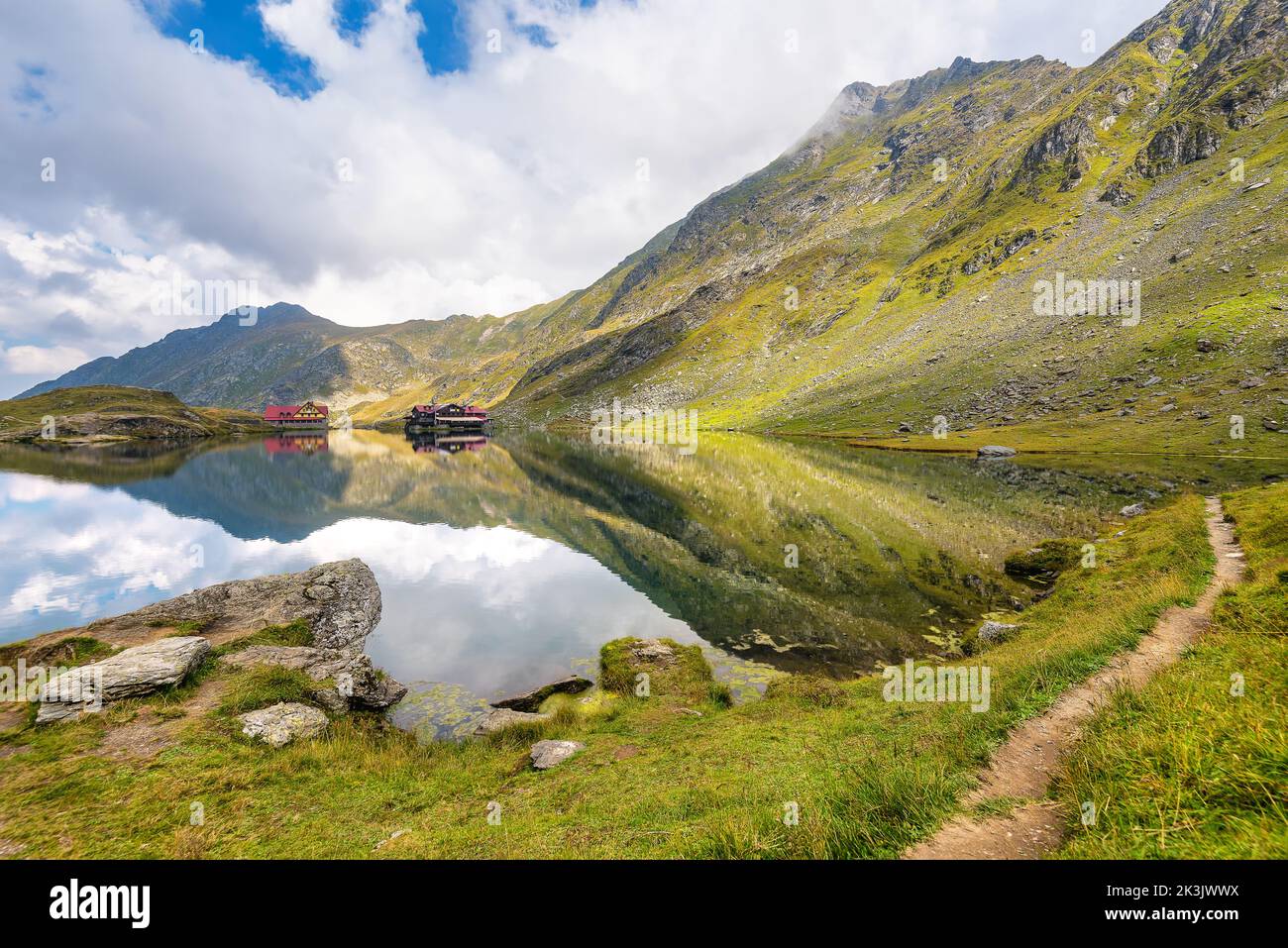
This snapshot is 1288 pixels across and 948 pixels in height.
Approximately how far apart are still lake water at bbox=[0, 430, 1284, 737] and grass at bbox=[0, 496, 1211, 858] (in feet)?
15.8

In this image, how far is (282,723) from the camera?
51.0ft

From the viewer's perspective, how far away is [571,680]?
2177 centimetres

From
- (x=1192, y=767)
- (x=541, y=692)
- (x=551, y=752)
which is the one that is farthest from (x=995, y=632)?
(x=541, y=692)

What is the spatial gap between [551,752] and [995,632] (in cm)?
2027

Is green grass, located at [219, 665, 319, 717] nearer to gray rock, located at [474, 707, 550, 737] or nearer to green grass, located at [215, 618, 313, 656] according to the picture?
green grass, located at [215, 618, 313, 656]

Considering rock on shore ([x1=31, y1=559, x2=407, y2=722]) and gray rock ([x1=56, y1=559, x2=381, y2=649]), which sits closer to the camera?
rock on shore ([x1=31, y1=559, x2=407, y2=722])

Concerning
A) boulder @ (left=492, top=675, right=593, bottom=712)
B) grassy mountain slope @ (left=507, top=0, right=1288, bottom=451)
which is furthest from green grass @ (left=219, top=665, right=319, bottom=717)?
grassy mountain slope @ (left=507, top=0, right=1288, bottom=451)

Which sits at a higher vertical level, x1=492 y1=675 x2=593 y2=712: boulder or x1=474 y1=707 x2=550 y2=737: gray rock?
x1=474 y1=707 x2=550 y2=737: gray rock

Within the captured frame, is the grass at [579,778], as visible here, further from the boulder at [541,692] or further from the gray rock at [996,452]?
the gray rock at [996,452]

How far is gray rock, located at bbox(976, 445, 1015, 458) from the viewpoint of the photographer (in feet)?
260

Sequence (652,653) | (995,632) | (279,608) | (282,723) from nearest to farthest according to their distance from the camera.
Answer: (282,723), (995,632), (652,653), (279,608)

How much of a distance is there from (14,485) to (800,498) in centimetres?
10416

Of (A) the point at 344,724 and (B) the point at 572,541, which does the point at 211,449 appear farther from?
(A) the point at 344,724

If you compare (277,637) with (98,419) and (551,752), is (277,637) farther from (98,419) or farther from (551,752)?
(98,419)
